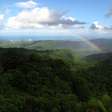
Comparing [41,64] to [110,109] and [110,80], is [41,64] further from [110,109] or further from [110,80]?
[110,109]

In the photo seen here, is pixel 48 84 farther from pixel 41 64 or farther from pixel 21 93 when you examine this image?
pixel 41 64

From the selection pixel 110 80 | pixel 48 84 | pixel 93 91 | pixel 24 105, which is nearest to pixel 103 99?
pixel 93 91

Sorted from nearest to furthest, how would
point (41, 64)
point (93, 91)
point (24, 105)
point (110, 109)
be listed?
point (24, 105) → point (110, 109) → point (93, 91) → point (41, 64)

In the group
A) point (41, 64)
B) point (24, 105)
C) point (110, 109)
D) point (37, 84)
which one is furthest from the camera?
point (41, 64)

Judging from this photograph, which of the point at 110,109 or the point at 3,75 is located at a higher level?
the point at 3,75

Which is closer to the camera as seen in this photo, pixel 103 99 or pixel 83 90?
pixel 103 99

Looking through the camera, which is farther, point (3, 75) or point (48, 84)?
point (3, 75)

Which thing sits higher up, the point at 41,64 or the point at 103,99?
the point at 41,64

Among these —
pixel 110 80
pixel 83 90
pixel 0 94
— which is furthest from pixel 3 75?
pixel 110 80

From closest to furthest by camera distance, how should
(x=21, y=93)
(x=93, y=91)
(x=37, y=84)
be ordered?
1. (x=21, y=93)
2. (x=37, y=84)
3. (x=93, y=91)
